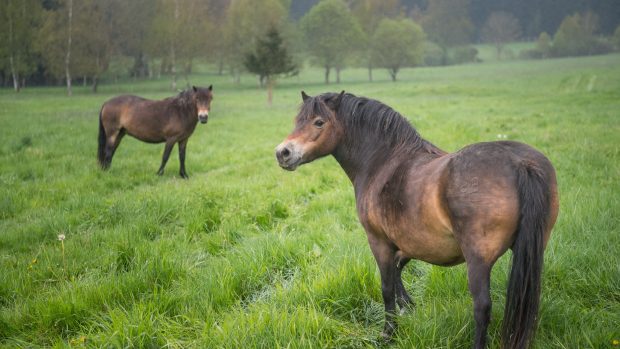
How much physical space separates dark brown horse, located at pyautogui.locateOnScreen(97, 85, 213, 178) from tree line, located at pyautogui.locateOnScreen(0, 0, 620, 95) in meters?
25.7

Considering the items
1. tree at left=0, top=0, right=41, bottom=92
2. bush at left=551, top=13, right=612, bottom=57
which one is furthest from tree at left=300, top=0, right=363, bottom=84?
bush at left=551, top=13, right=612, bottom=57

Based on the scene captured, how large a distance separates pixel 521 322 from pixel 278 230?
373 centimetres

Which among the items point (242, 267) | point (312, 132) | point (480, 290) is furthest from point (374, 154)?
point (242, 267)

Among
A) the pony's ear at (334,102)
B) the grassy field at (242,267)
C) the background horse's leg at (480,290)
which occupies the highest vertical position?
the pony's ear at (334,102)

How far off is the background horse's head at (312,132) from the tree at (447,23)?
95374mm

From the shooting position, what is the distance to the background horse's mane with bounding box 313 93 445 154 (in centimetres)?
308

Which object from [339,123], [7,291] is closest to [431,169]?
[339,123]

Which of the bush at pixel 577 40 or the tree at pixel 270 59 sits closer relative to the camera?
the tree at pixel 270 59

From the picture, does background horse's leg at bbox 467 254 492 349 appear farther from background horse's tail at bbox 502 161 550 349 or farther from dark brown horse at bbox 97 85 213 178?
dark brown horse at bbox 97 85 213 178

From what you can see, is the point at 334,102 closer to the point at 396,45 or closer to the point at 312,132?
the point at 312,132

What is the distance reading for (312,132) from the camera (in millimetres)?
3312

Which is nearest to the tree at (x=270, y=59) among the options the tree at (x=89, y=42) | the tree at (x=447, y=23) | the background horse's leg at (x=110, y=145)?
the tree at (x=89, y=42)

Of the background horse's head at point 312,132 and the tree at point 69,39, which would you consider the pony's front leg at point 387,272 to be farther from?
the tree at point 69,39

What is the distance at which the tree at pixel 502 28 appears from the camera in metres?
99.4
